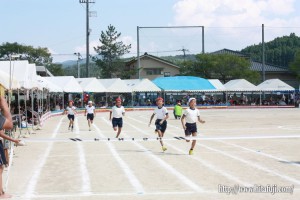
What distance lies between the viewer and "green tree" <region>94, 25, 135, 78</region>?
85912 mm

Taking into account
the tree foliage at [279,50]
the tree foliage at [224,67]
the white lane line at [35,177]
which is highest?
the tree foliage at [279,50]

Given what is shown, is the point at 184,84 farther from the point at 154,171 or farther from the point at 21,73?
the point at 154,171

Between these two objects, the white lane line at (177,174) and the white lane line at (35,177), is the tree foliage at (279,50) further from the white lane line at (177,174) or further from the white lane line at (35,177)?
the white lane line at (35,177)

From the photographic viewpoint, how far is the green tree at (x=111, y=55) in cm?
8591

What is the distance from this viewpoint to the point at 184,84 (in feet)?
205

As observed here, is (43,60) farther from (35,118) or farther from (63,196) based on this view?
(63,196)

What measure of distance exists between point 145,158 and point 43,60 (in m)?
85.6

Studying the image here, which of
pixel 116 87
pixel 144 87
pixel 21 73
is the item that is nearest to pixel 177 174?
pixel 21 73

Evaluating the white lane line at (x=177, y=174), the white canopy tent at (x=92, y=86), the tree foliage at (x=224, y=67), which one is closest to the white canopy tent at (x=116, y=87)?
the white canopy tent at (x=92, y=86)

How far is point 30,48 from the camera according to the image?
92438mm

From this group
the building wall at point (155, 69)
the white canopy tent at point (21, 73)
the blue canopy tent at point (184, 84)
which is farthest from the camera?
the building wall at point (155, 69)

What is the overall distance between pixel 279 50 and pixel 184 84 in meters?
51.7

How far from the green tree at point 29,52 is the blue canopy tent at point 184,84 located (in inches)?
1372

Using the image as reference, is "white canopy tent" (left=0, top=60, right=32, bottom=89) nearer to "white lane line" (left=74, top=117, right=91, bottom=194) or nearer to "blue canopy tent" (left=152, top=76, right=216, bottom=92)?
"white lane line" (left=74, top=117, right=91, bottom=194)
